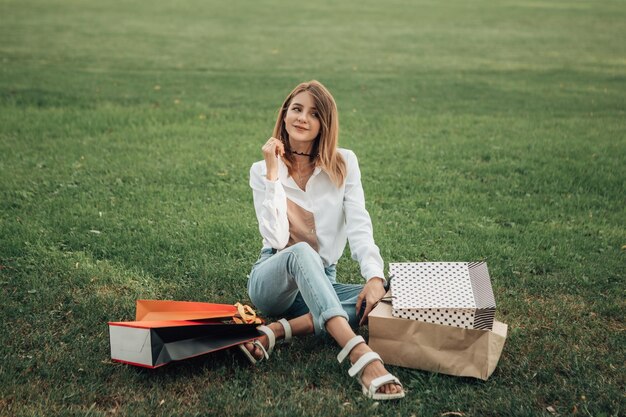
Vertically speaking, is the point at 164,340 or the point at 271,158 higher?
the point at 271,158

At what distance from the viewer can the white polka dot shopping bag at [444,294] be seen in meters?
3.48

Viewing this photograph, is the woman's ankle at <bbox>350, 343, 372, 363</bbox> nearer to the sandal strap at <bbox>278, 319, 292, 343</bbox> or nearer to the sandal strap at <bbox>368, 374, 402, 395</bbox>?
the sandal strap at <bbox>368, 374, 402, 395</bbox>

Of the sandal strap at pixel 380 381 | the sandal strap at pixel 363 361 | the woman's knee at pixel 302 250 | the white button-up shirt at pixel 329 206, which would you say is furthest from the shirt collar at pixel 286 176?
the sandal strap at pixel 380 381

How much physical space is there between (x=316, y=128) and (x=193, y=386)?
1568 millimetres

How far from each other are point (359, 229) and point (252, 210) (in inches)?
84.2

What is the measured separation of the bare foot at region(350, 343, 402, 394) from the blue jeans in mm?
204

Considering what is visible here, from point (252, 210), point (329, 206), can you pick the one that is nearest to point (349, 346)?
point (329, 206)

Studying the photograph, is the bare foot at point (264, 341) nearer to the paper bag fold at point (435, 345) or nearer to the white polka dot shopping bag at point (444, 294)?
the paper bag fold at point (435, 345)

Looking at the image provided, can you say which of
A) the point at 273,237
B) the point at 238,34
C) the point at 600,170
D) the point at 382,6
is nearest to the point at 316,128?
the point at 273,237

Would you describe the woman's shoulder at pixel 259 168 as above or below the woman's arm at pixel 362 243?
above

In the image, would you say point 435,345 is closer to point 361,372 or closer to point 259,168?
point 361,372

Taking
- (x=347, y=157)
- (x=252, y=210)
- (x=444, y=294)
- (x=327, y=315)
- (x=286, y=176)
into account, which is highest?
(x=347, y=157)

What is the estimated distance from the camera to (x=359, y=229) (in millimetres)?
4086

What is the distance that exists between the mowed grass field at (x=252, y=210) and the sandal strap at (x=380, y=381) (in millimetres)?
67
